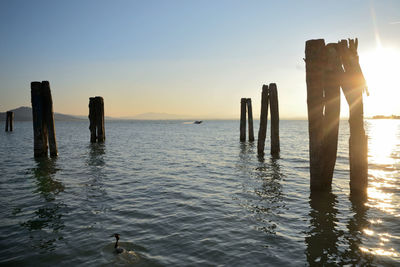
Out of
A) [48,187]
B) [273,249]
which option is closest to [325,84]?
[273,249]

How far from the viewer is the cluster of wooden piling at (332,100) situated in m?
6.94

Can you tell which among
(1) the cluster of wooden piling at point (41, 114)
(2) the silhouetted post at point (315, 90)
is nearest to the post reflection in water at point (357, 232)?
(2) the silhouetted post at point (315, 90)

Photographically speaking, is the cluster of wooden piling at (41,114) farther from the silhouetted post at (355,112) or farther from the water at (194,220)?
the silhouetted post at (355,112)

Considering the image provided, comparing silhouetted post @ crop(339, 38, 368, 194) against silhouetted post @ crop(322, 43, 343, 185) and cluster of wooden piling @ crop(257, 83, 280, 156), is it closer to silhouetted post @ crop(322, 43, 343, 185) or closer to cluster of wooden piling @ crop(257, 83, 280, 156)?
silhouetted post @ crop(322, 43, 343, 185)

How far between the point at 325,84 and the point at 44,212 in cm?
771

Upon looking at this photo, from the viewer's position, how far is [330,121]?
24.0ft

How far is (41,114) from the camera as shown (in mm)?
13555

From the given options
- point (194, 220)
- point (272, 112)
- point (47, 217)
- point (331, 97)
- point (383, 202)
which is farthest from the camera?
point (272, 112)

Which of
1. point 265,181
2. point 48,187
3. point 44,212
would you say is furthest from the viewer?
point 265,181

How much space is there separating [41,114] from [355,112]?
44.3 feet

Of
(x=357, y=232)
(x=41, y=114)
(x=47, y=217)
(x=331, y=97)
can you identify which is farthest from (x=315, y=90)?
(x=41, y=114)

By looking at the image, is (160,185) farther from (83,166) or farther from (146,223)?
(83,166)

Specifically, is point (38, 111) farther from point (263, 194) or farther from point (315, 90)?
point (315, 90)

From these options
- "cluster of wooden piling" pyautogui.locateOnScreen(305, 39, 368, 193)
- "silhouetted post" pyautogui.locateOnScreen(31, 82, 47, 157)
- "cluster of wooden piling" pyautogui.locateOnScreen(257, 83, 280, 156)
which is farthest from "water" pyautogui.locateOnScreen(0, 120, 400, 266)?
"cluster of wooden piling" pyautogui.locateOnScreen(257, 83, 280, 156)
